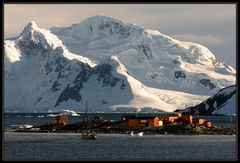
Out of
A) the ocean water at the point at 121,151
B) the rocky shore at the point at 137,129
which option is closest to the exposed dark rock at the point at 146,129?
the rocky shore at the point at 137,129

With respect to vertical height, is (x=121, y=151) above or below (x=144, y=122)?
below

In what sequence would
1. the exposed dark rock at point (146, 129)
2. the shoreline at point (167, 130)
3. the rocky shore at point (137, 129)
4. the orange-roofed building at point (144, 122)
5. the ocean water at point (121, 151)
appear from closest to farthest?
the ocean water at point (121, 151)
the shoreline at point (167, 130)
the exposed dark rock at point (146, 129)
the rocky shore at point (137, 129)
the orange-roofed building at point (144, 122)

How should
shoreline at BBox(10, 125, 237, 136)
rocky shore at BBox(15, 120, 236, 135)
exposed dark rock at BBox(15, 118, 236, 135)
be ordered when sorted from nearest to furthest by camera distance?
shoreline at BBox(10, 125, 237, 136), exposed dark rock at BBox(15, 118, 236, 135), rocky shore at BBox(15, 120, 236, 135)

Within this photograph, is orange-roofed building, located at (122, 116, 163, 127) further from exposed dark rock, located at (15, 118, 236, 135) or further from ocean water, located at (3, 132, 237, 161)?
ocean water, located at (3, 132, 237, 161)

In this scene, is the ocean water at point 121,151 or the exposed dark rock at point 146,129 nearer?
the ocean water at point 121,151

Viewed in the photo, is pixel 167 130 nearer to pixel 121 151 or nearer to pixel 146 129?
pixel 146 129

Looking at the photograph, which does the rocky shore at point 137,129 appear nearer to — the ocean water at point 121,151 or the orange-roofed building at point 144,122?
the orange-roofed building at point 144,122

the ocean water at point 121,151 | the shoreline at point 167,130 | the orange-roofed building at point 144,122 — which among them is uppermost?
the orange-roofed building at point 144,122

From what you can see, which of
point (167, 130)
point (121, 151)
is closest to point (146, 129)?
point (167, 130)

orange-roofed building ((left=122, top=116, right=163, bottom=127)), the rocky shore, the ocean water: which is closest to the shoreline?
the rocky shore

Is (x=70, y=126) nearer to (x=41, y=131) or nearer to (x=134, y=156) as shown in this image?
(x=41, y=131)

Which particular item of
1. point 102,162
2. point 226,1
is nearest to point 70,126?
point 102,162
